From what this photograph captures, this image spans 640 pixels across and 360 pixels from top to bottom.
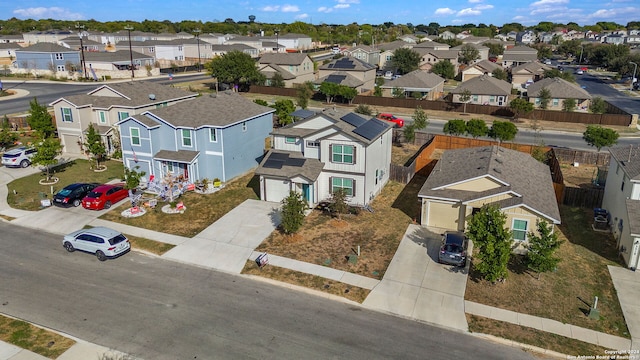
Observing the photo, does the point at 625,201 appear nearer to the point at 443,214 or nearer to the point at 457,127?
the point at 443,214

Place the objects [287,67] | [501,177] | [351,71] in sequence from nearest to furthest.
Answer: [501,177] → [351,71] → [287,67]

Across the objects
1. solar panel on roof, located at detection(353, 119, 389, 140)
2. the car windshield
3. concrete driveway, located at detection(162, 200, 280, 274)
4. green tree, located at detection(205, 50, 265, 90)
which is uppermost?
green tree, located at detection(205, 50, 265, 90)

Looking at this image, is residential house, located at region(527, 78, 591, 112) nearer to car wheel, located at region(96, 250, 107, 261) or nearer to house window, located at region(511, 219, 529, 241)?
house window, located at region(511, 219, 529, 241)

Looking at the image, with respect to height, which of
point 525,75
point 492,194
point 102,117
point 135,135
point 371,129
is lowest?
point 492,194

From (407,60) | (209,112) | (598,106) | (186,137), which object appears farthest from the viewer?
(407,60)

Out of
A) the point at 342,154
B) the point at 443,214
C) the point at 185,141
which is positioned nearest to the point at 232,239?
the point at 342,154

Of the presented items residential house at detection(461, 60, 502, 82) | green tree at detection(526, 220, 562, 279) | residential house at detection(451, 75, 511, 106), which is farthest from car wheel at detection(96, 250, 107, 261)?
residential house at detection(461, 60, 502, 82)
